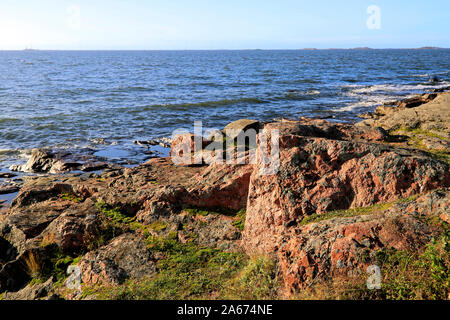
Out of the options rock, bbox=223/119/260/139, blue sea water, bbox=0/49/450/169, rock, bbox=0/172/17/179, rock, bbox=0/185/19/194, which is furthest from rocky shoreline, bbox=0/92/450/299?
blue sea water, bbox=0/49/450/169

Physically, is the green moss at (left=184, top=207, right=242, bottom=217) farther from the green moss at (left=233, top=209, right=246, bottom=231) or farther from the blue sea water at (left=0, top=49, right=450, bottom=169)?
the blue sea water at (left=0, top=49, right=450, bottom=169)

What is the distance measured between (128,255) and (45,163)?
1310cm

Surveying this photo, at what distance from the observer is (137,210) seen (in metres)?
9.14

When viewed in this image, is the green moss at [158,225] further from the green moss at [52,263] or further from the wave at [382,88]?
the wave at [382,88]

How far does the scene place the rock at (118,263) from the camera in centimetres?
656

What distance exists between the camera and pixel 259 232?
23.2 feet

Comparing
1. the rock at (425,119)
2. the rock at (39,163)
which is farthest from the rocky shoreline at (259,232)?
the rock at (425,119)

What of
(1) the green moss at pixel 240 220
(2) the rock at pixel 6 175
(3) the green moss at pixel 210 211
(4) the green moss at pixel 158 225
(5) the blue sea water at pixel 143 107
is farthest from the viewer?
(5) the blue sea water at pixel 143 107

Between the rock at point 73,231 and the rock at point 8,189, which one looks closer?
the rock at point 73,231

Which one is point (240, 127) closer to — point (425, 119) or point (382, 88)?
point (425, 119)

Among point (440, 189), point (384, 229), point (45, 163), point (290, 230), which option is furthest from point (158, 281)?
point (45, 163)

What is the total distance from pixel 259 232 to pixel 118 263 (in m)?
2.83

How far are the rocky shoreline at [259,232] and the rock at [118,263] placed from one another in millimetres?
25

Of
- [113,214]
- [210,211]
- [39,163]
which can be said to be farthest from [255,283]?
[39,163]
